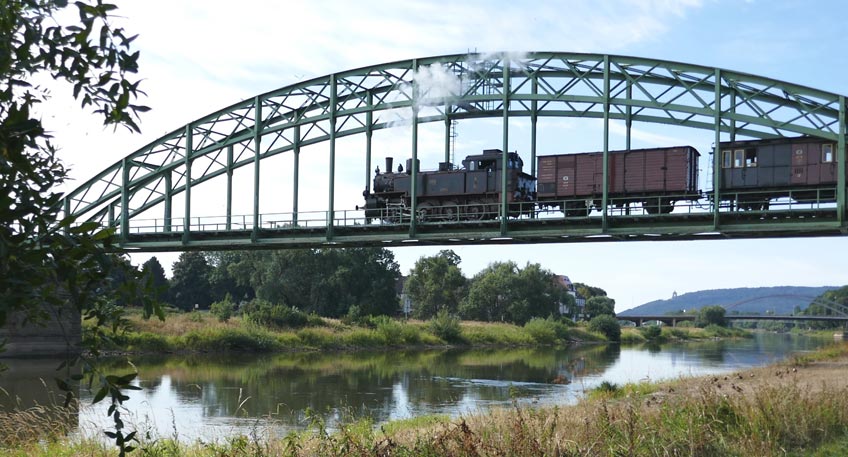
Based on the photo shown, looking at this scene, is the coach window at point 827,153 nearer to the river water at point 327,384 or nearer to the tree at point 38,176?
the river water at point 327,384

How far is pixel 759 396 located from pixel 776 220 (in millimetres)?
19984

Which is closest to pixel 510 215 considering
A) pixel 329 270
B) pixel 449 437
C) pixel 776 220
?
pixel 776 220

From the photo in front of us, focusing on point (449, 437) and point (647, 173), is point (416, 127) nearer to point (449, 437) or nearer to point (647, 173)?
point (647, 173)

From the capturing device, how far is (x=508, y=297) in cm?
10056

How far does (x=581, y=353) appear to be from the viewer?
66.4m

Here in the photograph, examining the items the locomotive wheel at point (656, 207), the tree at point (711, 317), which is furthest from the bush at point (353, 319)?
the tree at point (711, 317)

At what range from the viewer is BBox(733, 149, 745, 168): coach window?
33969 millimetres

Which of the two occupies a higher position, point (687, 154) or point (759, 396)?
point (687, 154)

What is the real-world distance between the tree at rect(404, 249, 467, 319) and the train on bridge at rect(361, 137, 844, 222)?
6357 cm

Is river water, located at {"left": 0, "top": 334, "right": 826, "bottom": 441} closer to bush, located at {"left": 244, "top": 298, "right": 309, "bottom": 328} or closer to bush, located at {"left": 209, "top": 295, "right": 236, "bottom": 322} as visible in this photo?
bush, located at {"left": 244, "top": 298, "right": 309, "bottom": 328}

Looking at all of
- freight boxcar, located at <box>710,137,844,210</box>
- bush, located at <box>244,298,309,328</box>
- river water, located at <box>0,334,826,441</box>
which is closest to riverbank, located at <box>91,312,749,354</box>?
bush, located at <box>244,298,309,328</box>

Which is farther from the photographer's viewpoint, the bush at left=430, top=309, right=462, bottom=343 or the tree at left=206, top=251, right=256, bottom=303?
the tree at left=206, top=251, right=256, bottom=303

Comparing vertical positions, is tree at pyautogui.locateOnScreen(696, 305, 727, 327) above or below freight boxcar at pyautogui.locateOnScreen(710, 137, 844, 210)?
below

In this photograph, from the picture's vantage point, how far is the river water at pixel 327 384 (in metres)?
25.3
